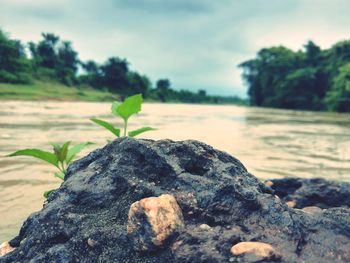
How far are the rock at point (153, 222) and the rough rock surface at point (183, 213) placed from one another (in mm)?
33

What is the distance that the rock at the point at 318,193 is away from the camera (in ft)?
8.68

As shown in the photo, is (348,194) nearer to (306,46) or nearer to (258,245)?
(258,245)

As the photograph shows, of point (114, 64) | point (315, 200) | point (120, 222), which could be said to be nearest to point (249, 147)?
point (315, 200)

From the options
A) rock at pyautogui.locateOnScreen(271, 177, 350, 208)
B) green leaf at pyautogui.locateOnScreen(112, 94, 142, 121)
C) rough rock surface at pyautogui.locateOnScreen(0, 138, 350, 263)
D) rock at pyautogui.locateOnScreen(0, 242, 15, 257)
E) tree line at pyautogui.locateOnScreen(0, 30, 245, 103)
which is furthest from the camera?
tree line at pyautogui.locateOnScreen(0, 30, 245, 103)

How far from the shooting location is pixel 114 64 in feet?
197

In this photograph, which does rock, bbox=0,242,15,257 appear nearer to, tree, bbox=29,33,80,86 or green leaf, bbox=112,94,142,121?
green leaf, bbox=112,94,142,121

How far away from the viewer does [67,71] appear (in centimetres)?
4616

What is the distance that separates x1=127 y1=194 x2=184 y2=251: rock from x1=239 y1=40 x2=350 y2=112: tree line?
35.2m

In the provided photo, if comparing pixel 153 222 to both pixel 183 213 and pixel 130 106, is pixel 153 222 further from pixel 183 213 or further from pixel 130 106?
pixel 130 106

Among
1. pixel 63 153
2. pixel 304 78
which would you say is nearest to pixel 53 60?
pixel 304 78

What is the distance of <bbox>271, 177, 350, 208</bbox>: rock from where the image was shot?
2646 mm

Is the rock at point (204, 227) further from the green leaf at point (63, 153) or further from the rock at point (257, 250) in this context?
the green leaf at point (63, 153)

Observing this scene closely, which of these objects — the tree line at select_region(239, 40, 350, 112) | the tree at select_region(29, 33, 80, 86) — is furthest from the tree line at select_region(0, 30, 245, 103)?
the tree line at select_region(239, 40, 350, 112)

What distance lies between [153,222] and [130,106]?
984mm
